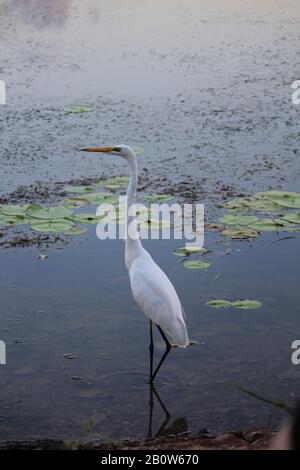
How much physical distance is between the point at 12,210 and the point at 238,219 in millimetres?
1660

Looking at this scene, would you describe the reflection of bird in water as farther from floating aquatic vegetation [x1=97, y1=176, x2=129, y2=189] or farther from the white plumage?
floating aquatic vegetation [x1=97, y1=176, x2=129, y2=189]

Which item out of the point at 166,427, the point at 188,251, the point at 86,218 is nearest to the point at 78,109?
the point at 86,218

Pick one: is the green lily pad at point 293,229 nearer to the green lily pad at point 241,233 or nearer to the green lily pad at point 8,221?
the green lily pad at point 241,233

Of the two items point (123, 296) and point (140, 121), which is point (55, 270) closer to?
point (123, 296)

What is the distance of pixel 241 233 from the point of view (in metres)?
5.95

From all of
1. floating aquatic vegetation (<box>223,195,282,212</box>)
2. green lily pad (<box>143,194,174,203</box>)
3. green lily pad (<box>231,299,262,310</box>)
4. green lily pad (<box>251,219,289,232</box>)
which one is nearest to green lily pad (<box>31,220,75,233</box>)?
green lily pad (<box>143,194,174,203</box>)

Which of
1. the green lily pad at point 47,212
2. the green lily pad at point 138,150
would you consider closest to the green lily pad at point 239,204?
the green lily pad at point 47,212

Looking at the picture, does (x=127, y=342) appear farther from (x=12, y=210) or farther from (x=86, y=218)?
(x=12, y=210)

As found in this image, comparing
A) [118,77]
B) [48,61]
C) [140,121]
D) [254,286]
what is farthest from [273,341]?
[48,61]

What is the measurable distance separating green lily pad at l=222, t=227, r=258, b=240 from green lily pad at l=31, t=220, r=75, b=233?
1104mm

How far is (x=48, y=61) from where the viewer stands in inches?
407

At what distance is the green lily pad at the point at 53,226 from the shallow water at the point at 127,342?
0.49 feet

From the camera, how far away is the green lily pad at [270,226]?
5.96 metres
